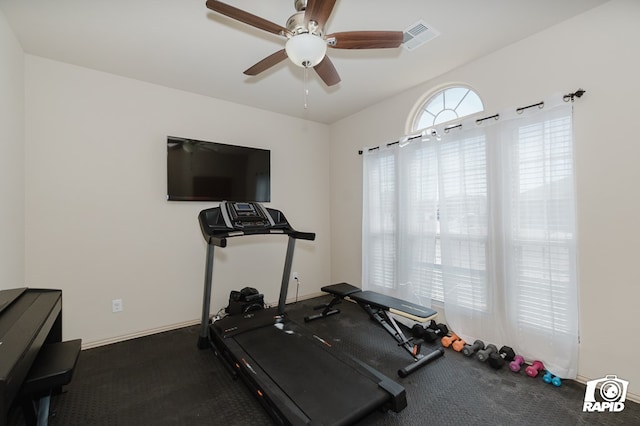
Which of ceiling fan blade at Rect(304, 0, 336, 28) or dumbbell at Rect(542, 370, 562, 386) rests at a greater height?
ceiling fan blade at Rect(304, 0, 336, 28)

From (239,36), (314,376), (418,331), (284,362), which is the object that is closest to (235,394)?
(284,362)

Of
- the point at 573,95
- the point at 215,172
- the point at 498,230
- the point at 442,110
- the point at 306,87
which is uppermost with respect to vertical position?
the point at 306,87

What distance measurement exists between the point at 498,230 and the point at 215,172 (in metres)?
3.00

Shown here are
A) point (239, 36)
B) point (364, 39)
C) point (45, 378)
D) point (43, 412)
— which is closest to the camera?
point (45, 378)

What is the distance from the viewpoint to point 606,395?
1900 mm

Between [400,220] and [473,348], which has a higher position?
[400,220]

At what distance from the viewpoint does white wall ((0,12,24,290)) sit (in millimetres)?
1992

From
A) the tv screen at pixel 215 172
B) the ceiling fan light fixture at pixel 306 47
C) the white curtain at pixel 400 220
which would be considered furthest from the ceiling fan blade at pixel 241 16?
the white curtain at pixel 400 220

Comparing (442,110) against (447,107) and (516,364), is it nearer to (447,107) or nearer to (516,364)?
(447,107)

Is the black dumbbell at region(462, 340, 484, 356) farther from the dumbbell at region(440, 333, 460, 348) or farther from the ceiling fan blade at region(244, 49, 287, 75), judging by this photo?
the ceiling fan blade at region(244, 49, 287, 75)

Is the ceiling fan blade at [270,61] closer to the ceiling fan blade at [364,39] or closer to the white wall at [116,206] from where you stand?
the ceiling fan blade at [364,39]

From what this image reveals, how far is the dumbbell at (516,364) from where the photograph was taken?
2197mm

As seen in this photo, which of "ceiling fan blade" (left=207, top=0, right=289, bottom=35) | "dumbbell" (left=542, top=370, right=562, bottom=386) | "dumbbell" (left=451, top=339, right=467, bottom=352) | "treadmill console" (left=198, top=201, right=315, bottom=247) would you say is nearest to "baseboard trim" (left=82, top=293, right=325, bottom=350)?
"treadmill console" (left=198, top=201, right=315, bottom=247)

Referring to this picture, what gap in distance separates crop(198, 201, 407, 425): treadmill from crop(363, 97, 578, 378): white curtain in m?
1.26
